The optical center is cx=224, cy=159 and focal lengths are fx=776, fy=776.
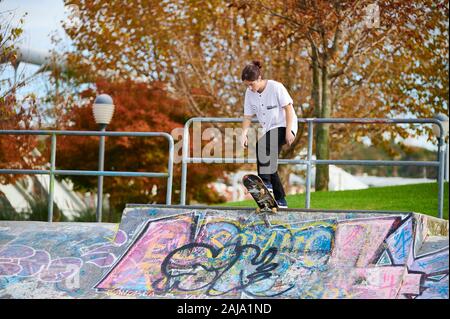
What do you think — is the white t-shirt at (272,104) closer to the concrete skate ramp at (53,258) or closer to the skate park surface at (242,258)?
the skate park surface at (242,258)

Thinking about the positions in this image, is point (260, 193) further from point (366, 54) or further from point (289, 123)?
point (366, 54)

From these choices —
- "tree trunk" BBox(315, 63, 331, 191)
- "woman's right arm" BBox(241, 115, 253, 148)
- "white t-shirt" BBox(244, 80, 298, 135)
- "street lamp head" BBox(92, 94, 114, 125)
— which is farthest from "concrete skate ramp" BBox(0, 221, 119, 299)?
"tree trunk" BBox(315, 63, 331, 191)

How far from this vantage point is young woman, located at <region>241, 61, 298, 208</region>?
8141 millimetres

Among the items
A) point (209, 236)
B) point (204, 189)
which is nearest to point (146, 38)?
point (204, 189)

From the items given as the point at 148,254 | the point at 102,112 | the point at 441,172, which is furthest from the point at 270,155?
the point at 102,112

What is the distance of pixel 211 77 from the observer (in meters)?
20.8

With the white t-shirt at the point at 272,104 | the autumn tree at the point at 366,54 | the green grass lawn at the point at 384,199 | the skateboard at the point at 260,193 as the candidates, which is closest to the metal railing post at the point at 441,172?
the white t-shirt at the point at 272,104

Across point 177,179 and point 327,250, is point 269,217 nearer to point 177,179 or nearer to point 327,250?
point 327,250

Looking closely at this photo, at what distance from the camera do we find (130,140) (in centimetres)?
1986

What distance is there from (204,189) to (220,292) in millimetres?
16057

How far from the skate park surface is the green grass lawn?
152 inches

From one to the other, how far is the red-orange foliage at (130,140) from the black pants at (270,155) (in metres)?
11.0

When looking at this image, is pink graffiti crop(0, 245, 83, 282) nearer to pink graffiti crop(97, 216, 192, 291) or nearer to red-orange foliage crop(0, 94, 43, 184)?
pink graffiti crop(97, 216, 192, 291)

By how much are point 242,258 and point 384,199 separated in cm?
619
